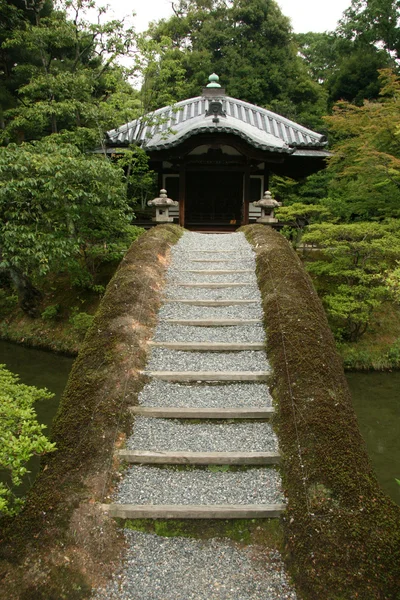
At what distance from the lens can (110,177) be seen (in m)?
10.4

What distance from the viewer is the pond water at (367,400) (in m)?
6.14

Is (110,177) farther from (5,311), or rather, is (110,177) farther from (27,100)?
(27,100)

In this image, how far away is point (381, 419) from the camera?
304 inches

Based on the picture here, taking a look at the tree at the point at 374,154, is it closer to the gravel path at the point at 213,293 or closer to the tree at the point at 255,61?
the gravel path at the point at 213,293

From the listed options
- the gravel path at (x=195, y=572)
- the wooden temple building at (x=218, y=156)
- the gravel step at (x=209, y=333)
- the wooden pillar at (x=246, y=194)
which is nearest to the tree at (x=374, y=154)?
the wooden temple building at (x=218, y=156)

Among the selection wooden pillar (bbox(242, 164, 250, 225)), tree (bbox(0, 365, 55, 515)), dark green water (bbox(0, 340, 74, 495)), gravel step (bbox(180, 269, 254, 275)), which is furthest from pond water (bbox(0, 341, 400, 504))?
wooden pillar (bbox(242, 164, 250, 225))

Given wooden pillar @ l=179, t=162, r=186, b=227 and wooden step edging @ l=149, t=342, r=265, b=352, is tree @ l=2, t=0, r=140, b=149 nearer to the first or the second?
wooden pillar @ l=179, t=162, r=186, b=227

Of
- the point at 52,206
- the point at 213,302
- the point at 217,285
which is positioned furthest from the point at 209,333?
the point at 52,206

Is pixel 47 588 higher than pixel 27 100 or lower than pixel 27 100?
lower

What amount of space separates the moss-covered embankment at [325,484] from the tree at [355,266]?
15.7 feet

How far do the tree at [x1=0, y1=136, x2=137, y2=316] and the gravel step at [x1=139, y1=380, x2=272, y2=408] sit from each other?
5576 mm

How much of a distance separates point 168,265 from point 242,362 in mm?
3257

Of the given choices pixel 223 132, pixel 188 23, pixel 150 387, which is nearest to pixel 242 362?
pixel 150 387

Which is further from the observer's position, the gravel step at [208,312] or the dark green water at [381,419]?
the gravel step at [208,312]
